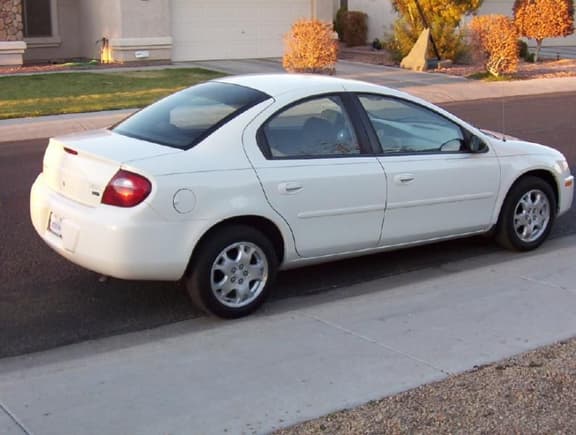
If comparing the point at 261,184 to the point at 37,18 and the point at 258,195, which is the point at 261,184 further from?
the point at 37,18

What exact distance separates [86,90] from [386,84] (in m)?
7.02

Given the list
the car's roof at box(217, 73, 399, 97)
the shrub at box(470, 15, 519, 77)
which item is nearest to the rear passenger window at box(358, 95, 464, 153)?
the car's roof at box(217, 73, 399, 97)

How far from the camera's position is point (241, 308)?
20.7 feet

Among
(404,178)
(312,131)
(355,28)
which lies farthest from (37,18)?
(404,178)

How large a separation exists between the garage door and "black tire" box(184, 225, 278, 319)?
1992 cm

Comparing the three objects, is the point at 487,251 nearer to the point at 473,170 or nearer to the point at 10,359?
the point at 473,170

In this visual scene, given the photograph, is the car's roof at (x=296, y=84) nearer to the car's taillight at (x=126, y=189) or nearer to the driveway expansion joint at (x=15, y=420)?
the car's taillight at (x=126, y=189)

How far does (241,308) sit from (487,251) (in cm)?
284

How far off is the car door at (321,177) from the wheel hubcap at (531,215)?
162cm

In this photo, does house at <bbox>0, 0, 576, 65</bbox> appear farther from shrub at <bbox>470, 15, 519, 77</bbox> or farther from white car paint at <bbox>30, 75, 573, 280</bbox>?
white car paint at <bbox>30, 75, 573, 280</bbox>

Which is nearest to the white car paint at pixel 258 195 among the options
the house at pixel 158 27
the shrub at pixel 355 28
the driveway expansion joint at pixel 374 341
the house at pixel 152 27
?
the driveway expansion joint at pixel 374 341

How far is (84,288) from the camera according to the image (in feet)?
22.8

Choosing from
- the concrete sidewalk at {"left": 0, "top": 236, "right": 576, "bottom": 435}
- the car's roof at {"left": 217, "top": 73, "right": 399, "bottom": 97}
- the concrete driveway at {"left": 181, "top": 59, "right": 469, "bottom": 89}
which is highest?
the car's roof at {"left": 217, "top": 73, "right": 399, "bottom": 97}

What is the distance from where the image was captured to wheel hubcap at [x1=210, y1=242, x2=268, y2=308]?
244 inches
